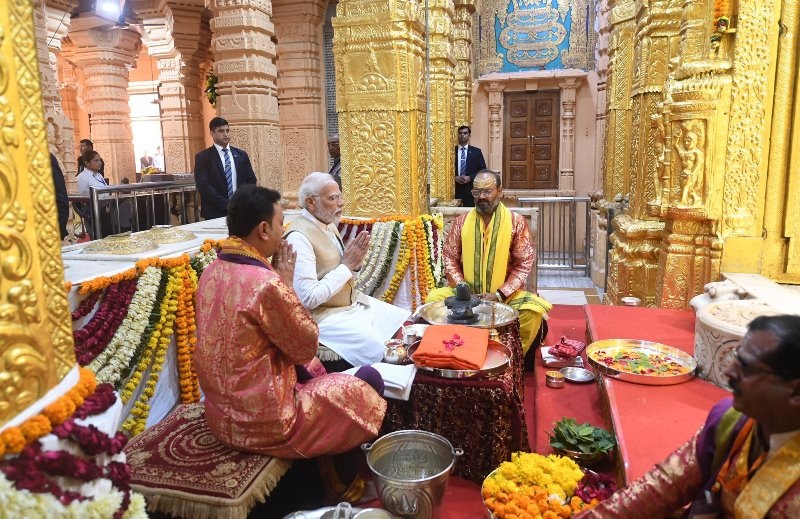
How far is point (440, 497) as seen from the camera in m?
2.25

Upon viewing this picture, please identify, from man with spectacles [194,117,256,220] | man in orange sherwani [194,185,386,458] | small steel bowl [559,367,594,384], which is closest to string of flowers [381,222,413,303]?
small steel bowl [559,367,594,384]

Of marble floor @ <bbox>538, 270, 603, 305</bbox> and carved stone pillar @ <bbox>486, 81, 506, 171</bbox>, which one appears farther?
carved stone pillar @ <bbox>486, 81, 506, 171</bbox>

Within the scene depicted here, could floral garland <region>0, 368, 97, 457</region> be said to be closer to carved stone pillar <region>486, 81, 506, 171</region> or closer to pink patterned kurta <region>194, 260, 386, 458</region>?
pink patterned kurta <region>194, 260, 386, 458</region>

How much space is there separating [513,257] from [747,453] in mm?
2836

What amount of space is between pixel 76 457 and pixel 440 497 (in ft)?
4.75

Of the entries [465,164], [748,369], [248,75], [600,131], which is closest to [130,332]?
[748,369]

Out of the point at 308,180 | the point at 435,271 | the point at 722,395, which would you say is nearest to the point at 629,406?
the point at 722,395

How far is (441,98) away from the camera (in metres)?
7.30

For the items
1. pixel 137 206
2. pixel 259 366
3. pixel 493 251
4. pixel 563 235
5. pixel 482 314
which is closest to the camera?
pixel 259 366

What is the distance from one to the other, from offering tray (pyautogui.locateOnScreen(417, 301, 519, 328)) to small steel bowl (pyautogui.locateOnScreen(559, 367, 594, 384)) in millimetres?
687

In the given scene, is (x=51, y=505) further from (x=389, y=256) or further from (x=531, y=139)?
(x=531, y=139)

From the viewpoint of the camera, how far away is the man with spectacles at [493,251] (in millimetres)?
4055

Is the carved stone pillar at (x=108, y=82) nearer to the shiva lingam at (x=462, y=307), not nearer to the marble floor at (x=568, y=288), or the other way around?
the marble floor at (x=568, y=288)

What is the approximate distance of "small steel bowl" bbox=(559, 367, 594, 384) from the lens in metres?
3.61
